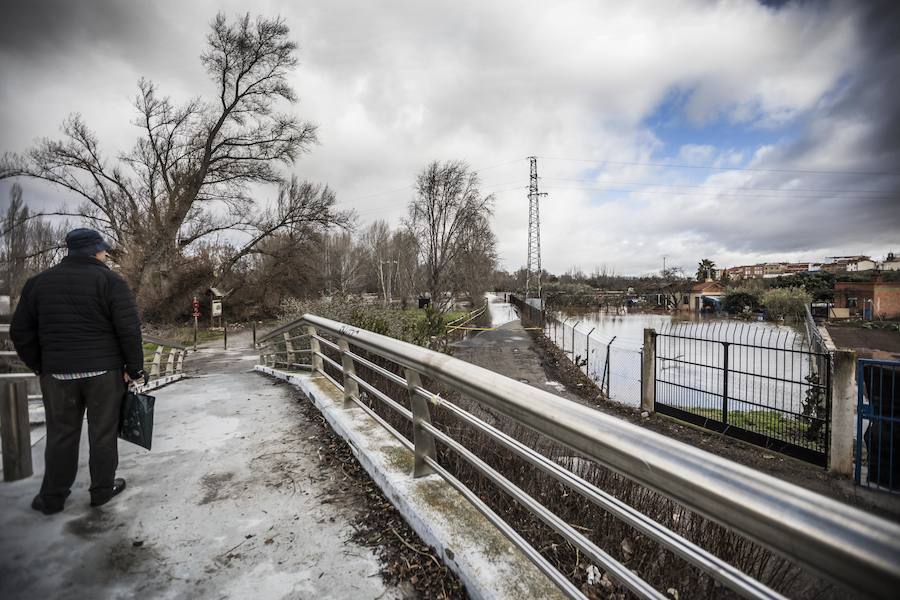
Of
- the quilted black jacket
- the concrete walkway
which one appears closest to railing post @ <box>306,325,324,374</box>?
the concrete walkway

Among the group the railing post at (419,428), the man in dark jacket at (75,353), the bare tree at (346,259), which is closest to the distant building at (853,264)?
the railing post at (419,428)

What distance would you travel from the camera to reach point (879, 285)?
700 cm

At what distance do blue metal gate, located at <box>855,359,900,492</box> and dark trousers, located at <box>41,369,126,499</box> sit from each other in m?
8.71

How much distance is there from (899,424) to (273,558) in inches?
325

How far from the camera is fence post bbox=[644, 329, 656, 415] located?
10602 millimetres

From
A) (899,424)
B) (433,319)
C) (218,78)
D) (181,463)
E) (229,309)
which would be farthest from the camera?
(229,309)

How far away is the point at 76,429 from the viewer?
2.66 meters

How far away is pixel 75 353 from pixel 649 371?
11.1m

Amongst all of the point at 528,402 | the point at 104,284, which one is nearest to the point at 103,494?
the point at 104,284

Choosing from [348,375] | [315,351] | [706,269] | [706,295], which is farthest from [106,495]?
[706,269]

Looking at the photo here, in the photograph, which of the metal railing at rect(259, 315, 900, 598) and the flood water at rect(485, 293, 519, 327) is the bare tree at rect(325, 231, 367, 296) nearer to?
the flood water at rect(485, 293, 519, 327)

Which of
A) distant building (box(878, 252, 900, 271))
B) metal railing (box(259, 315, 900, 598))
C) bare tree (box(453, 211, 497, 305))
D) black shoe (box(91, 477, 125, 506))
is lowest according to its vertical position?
black shoe (box(91, 477, 125, 506))

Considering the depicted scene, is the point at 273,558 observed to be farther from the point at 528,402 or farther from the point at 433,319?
the point at 433,319

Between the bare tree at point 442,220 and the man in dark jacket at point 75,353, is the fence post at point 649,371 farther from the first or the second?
the bare tree at point 442,220
